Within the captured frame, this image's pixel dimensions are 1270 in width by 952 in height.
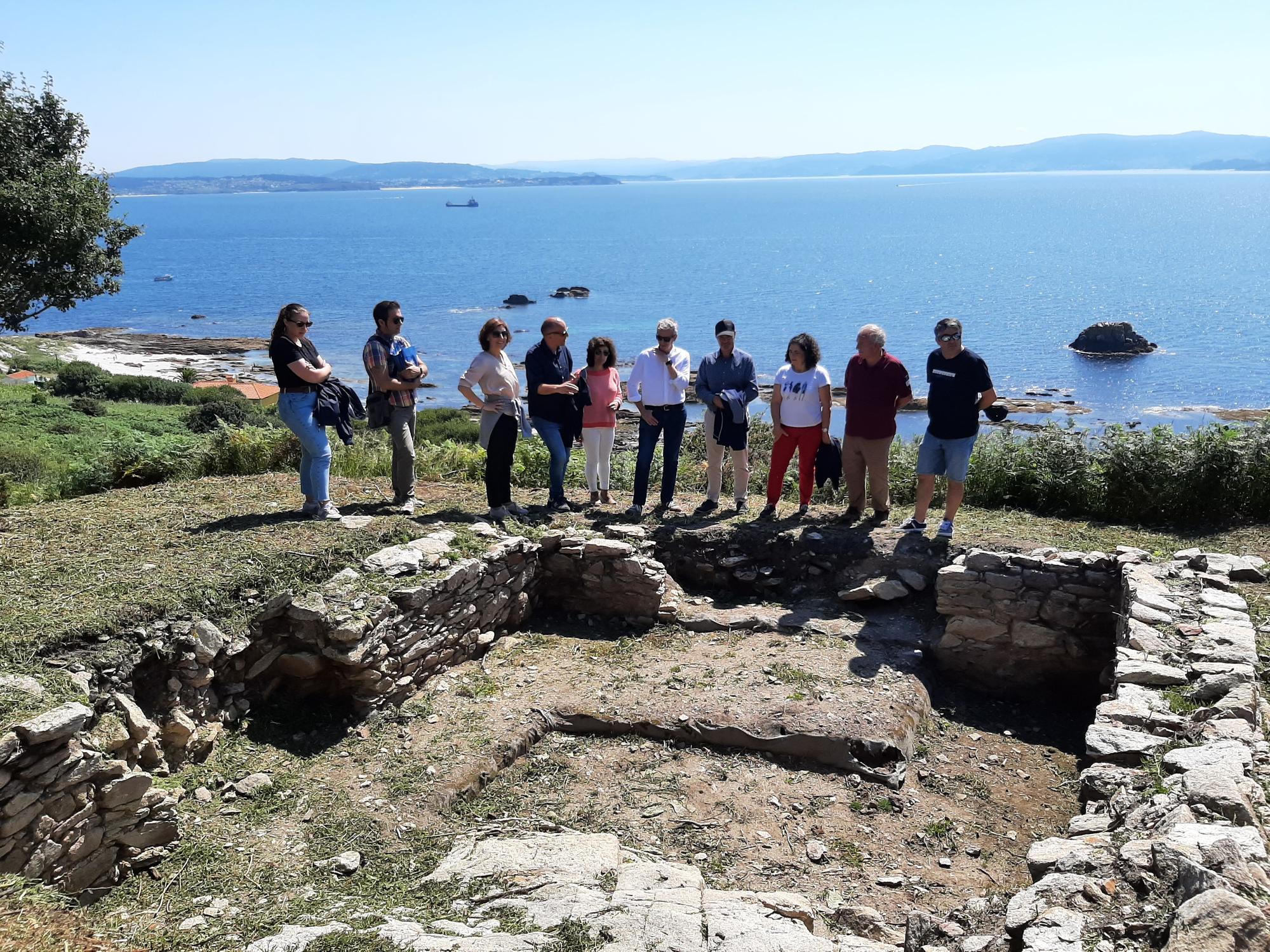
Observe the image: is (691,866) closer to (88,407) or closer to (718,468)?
(718,468)

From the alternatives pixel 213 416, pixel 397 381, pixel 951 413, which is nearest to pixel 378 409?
pixel 397 381

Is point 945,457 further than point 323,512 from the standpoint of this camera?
Yes

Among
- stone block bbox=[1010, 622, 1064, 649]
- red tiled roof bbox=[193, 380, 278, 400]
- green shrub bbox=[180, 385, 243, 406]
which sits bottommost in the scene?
red tiled roof bbox=[193, 380, 278, 400]

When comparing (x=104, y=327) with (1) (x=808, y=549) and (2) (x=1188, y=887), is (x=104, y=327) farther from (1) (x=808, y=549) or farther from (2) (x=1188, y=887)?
(2) (x=1188, y=887)

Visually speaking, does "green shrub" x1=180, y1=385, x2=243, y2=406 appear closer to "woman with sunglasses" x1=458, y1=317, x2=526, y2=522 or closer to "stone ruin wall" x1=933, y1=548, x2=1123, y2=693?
"woman with sunglasses" x1=458, y1=317, x2=526, y2=522

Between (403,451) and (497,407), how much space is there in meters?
1.10

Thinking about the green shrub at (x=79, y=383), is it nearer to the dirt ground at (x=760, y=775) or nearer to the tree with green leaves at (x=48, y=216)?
the tree with green leaves at (x=48, y=216)

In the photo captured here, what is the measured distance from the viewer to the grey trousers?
9.51 metres

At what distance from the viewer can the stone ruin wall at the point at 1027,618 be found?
8625 millimetres

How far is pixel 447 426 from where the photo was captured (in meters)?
33.9

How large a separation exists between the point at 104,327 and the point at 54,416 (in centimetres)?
4862

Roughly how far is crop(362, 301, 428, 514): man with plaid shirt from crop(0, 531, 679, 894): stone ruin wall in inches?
51.2

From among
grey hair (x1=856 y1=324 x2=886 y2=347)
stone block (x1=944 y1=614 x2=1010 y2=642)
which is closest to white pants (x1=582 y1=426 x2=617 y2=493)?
grey hair (x1=856 y1=324 x2=886 y2=347)

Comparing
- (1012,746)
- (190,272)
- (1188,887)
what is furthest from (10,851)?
(190,272)
